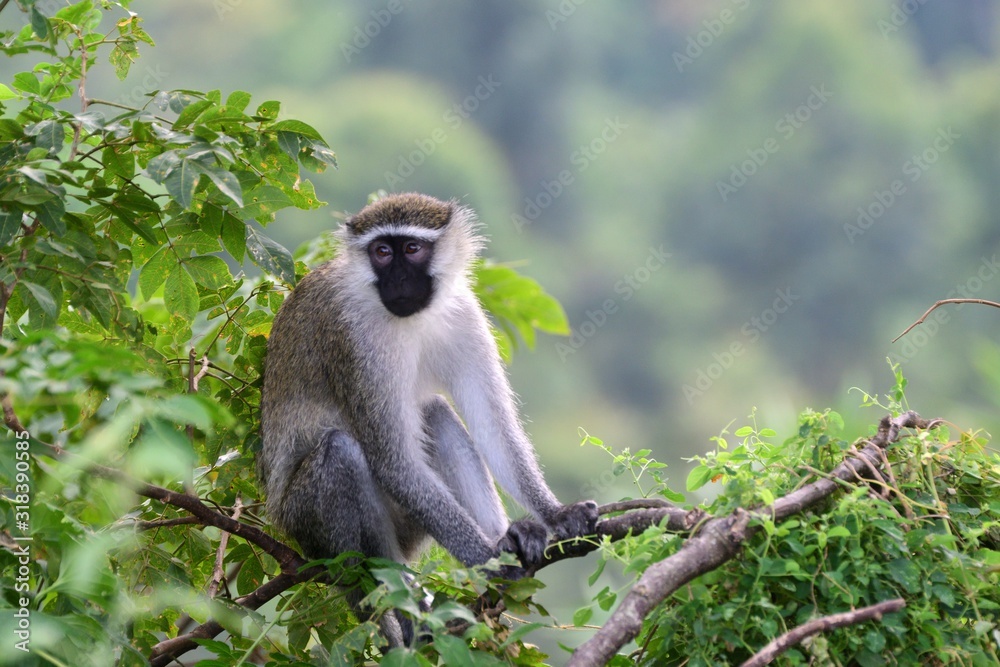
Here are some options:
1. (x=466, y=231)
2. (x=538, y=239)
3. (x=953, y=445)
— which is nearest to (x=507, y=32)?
(x=538, y=239)

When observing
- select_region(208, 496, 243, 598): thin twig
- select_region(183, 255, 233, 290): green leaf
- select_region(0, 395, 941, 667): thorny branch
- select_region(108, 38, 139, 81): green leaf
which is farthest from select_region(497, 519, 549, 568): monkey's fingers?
select_region(108, 38, 139, 81): green leaf

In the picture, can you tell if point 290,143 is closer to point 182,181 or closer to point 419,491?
point 182,181

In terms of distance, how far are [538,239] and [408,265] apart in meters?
22.6

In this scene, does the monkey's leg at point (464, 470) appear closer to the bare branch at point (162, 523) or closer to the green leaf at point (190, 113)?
the bare branch at point (162, 523)

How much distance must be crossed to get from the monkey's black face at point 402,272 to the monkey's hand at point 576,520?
1045mm

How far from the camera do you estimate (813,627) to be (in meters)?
1.81

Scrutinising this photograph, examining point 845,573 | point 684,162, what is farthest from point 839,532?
point 684,162

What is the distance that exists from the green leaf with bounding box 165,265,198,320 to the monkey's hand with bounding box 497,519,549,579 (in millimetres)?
1304

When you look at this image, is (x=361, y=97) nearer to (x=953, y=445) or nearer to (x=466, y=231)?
(x=466, y=231)

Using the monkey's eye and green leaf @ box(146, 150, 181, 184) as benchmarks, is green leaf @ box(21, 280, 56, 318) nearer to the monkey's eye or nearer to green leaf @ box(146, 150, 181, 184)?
green leaf @ box(146, 150, 181, 184)

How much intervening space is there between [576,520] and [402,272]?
1226mm

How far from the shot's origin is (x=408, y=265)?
3842 mm

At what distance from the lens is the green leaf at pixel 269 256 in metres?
3.03

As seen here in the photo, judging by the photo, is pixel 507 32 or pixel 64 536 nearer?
pixel 64 536
